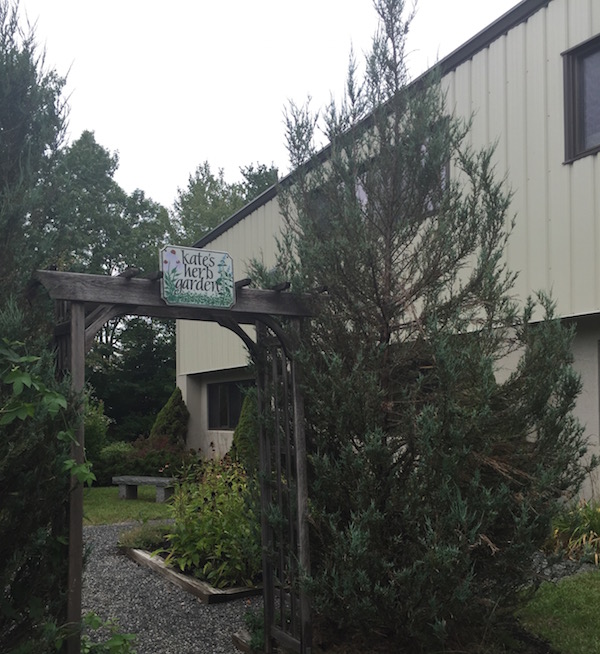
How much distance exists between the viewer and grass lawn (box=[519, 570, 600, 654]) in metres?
4.79

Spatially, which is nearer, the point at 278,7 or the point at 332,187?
the point at 332,187

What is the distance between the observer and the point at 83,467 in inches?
144

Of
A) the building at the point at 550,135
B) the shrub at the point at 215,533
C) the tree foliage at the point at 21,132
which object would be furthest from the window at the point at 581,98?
the tree foliage at the point at 21,132

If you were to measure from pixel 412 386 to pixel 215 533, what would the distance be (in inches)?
125

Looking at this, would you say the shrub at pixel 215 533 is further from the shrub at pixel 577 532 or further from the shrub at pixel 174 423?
the shrub at pixel 174 423

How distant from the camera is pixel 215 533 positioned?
6.84 m

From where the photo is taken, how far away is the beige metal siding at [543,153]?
7.39 meters

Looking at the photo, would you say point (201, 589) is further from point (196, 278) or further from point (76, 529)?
point (196, 278)

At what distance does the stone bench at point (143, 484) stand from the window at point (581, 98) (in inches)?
316

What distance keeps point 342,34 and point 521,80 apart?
391 centimetres

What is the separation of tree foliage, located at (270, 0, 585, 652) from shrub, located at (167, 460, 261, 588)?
1677 millimetres

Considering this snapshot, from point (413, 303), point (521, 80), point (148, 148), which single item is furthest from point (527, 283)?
point (148, 148)

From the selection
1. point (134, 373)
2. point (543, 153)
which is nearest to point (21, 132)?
point (543, 153)

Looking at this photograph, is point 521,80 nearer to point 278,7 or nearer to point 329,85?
point 278,7
